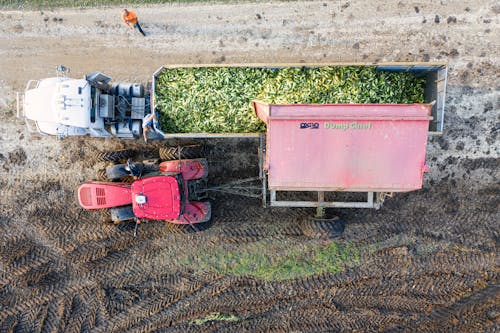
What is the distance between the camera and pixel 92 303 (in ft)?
30.2

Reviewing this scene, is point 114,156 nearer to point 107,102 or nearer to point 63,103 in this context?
point 107,102

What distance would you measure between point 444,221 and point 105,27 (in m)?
9.24

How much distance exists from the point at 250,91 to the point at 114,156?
11.2ft

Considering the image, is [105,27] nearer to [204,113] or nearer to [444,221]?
[204,113]

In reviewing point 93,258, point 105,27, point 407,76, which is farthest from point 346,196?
point 105,27

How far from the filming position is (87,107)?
771 centimetres

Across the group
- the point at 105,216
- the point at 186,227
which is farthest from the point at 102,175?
the point at 186,227

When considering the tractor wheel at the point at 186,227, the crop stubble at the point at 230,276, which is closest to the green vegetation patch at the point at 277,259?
the crop stubble at the point at 230,276

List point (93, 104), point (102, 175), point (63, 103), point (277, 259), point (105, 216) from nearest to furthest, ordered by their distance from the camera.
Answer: point (63, 103) → point (93, 104) → point (102, 175) → point (105, 216) → point (277, 259)

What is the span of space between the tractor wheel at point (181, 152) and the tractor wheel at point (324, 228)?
3.01 m

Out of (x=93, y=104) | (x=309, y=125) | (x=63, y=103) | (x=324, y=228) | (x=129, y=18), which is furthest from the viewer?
(x=324, y=228)

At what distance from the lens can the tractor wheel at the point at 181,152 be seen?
27.6 feet

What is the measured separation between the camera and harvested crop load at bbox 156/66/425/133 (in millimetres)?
8070

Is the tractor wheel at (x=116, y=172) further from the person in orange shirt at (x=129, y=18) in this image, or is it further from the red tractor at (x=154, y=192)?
the person in orange shirt at (x=129, y=18)
